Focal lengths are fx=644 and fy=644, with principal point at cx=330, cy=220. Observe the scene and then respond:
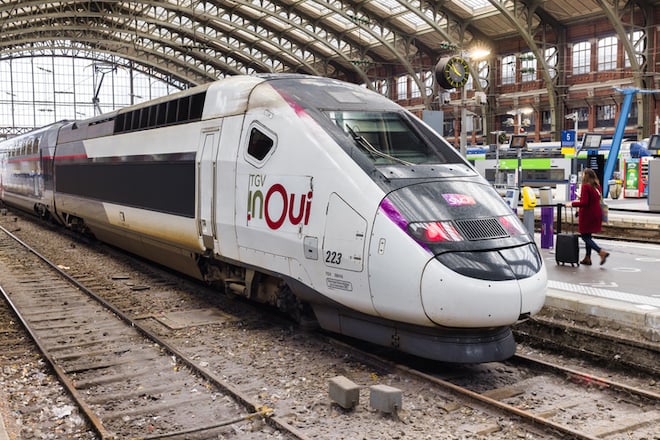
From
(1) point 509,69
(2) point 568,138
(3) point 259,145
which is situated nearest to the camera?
(3) point 259,145

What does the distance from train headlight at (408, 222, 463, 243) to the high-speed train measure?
10 millimetres

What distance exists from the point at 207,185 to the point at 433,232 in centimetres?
380

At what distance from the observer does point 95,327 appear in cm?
841

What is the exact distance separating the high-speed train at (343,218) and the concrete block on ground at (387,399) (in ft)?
2.43

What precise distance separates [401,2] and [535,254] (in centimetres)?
3108

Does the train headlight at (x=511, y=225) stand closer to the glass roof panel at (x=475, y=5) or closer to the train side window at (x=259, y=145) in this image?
the train side window at (x=259, y=145)

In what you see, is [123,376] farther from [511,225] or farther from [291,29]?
[291,29]

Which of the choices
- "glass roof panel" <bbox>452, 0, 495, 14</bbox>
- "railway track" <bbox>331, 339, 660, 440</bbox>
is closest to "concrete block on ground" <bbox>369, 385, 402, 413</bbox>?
"railway track" <bbox>331, 339, 660, 440</bbox>

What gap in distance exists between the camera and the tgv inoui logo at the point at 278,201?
261 inches

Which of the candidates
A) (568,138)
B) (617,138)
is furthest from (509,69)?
(617,138)

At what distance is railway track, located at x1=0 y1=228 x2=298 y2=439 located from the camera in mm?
5211

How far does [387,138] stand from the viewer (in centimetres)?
693

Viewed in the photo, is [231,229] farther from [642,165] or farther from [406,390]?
[642,165]

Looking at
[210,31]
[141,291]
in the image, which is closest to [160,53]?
[210,31]
